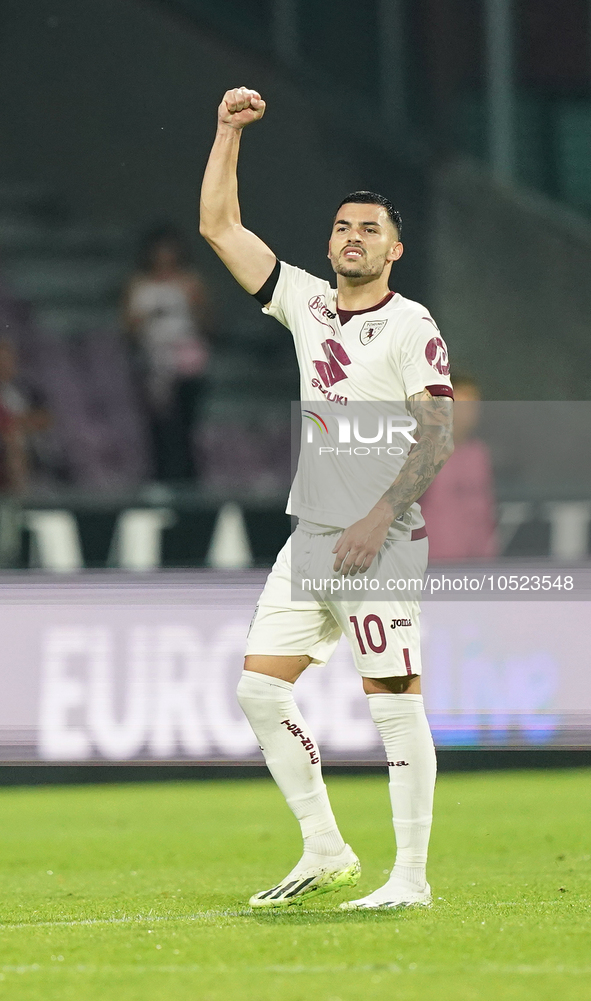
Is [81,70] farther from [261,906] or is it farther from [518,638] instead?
[261,906]

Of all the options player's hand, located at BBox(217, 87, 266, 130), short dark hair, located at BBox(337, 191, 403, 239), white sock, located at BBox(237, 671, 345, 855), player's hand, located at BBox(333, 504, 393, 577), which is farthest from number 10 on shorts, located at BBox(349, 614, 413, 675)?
player's hand, located at BBox(217, 87, 266, 130)

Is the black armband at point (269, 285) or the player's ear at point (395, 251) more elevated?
the player's ear at point (395, 251)

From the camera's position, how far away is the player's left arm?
5027 millimetres

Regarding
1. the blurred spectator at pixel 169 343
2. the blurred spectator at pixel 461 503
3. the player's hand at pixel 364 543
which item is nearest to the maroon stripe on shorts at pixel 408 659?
the player's hand at pixel 364 543

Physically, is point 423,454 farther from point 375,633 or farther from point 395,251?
point 395,251

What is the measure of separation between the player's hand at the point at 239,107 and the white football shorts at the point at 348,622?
1.32 m

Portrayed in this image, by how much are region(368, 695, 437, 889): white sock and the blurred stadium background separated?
4.74 meters

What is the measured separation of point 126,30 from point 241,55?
3.69 ft

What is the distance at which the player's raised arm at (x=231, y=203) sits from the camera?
211 inches

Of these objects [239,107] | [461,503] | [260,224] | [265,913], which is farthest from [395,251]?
[260,224]

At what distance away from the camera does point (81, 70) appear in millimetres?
15320

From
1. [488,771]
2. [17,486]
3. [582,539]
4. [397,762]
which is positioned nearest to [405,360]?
[397,762]

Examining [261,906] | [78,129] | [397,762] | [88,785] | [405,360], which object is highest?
[78,129]

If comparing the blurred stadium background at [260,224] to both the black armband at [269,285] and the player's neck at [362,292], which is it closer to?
the black armband at [269,285]
